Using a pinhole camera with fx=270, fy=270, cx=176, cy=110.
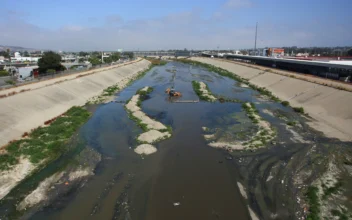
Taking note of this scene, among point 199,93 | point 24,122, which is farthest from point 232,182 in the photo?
point 199,93

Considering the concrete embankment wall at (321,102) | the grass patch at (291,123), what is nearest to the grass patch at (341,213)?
the concrete embankment wall at (321,102)

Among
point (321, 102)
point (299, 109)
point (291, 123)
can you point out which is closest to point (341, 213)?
point (291, 123)

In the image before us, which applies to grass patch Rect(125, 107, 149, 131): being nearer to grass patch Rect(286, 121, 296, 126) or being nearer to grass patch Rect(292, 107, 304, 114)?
grass patch Rect(286, 121, 296, 126)

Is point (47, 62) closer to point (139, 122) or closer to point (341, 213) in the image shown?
point (139, 122)

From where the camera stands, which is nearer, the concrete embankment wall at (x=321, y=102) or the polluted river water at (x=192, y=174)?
the polluted river water at (x=192, y=174)

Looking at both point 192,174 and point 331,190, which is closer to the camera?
point 331,190

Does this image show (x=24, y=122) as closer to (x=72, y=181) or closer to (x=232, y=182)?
(x=72, y=181)

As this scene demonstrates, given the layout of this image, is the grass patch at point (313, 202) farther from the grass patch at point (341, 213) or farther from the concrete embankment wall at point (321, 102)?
the concrete embankment wall at point (321, 102)
